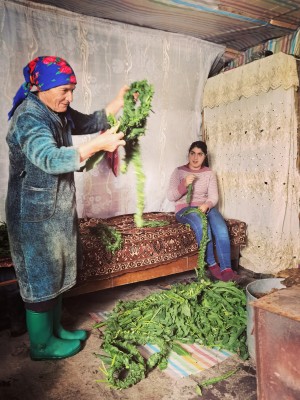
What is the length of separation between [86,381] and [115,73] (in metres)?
3.51

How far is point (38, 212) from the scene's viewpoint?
6.95 feet

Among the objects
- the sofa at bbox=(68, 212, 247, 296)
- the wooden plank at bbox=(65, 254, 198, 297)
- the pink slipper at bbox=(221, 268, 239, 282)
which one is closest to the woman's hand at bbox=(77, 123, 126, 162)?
the sofa at bbox=(68, 212, 247, 296)

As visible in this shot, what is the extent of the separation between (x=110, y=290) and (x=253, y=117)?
9.42 feet

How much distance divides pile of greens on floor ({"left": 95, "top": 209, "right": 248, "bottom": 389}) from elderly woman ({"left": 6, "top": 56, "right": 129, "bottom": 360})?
535mm

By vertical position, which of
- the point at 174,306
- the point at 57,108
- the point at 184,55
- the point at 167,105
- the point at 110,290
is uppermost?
the point at 184,55

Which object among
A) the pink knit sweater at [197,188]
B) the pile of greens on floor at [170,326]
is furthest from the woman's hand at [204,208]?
the pile of greens on floor at [170,326]

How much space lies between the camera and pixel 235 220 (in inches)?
177

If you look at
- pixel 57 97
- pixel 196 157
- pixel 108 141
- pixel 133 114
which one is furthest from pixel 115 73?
pixel 108 141

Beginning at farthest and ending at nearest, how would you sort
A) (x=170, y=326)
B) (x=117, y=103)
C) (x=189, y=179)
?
1. (x=189, y=179)
2. (x=170, y=326)
3. (x=117, y=103)

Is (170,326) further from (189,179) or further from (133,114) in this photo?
(189,179)

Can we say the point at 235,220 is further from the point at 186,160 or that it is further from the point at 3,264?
the point at 3,264

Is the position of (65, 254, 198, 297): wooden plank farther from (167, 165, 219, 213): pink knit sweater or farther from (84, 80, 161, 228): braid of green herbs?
(84, 80, 161, 228): braid of green herbs

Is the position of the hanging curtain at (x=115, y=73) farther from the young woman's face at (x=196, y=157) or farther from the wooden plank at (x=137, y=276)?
the wooden plank at (x=137, y=276)

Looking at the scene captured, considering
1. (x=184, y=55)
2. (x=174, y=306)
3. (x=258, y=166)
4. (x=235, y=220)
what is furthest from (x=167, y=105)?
(x=174, y=306)
